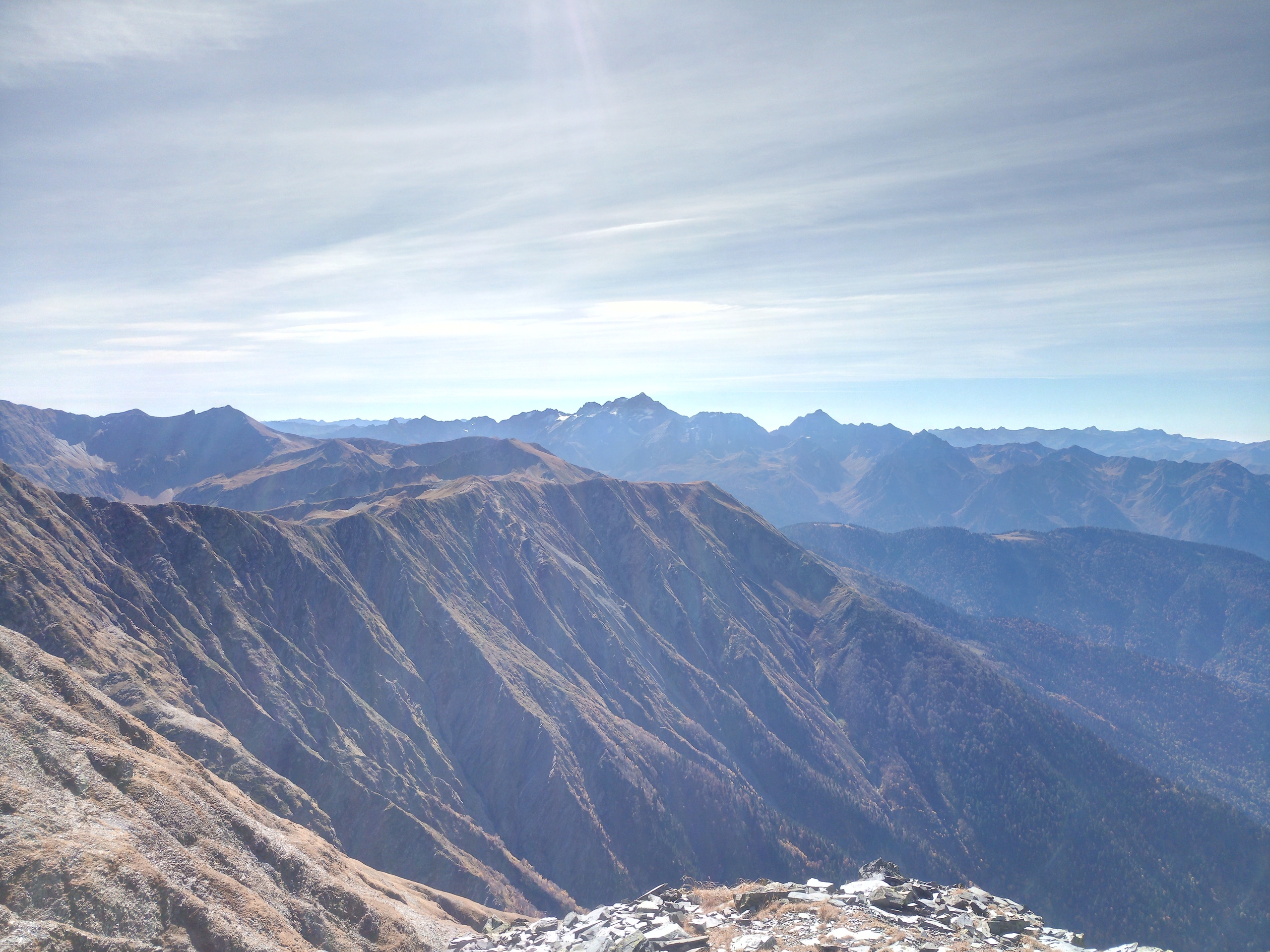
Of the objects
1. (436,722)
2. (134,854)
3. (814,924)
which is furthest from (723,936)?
(436,722)

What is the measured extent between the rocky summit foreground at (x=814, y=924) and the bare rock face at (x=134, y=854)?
57.0ft

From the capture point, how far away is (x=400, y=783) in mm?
135500

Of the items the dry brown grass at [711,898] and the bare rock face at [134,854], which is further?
the dry brown grass at [711,898]

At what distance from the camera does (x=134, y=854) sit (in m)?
41.4

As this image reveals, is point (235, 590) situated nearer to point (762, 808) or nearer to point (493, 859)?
point (493, 859)

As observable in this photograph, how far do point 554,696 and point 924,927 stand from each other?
149 m

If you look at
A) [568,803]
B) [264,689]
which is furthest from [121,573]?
[568,803]

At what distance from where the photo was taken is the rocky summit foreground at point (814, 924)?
34156mm

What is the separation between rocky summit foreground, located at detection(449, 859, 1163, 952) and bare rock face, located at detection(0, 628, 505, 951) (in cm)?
1737

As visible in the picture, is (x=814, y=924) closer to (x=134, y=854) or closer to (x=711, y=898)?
(x=711, y=898)

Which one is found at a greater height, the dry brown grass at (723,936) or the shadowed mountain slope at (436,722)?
the dry brown grass at (723,936)

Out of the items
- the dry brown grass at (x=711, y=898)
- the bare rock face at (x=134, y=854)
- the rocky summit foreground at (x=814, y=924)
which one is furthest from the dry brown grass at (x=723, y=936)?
the bare rock face at (x=134, y=854)

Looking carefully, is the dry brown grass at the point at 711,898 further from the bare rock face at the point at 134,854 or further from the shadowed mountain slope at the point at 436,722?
the shadowed mountain slope at the point at 436,722

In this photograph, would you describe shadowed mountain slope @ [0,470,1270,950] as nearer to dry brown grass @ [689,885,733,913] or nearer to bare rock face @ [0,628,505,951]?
bare rock face @ [0,628,505,951]
